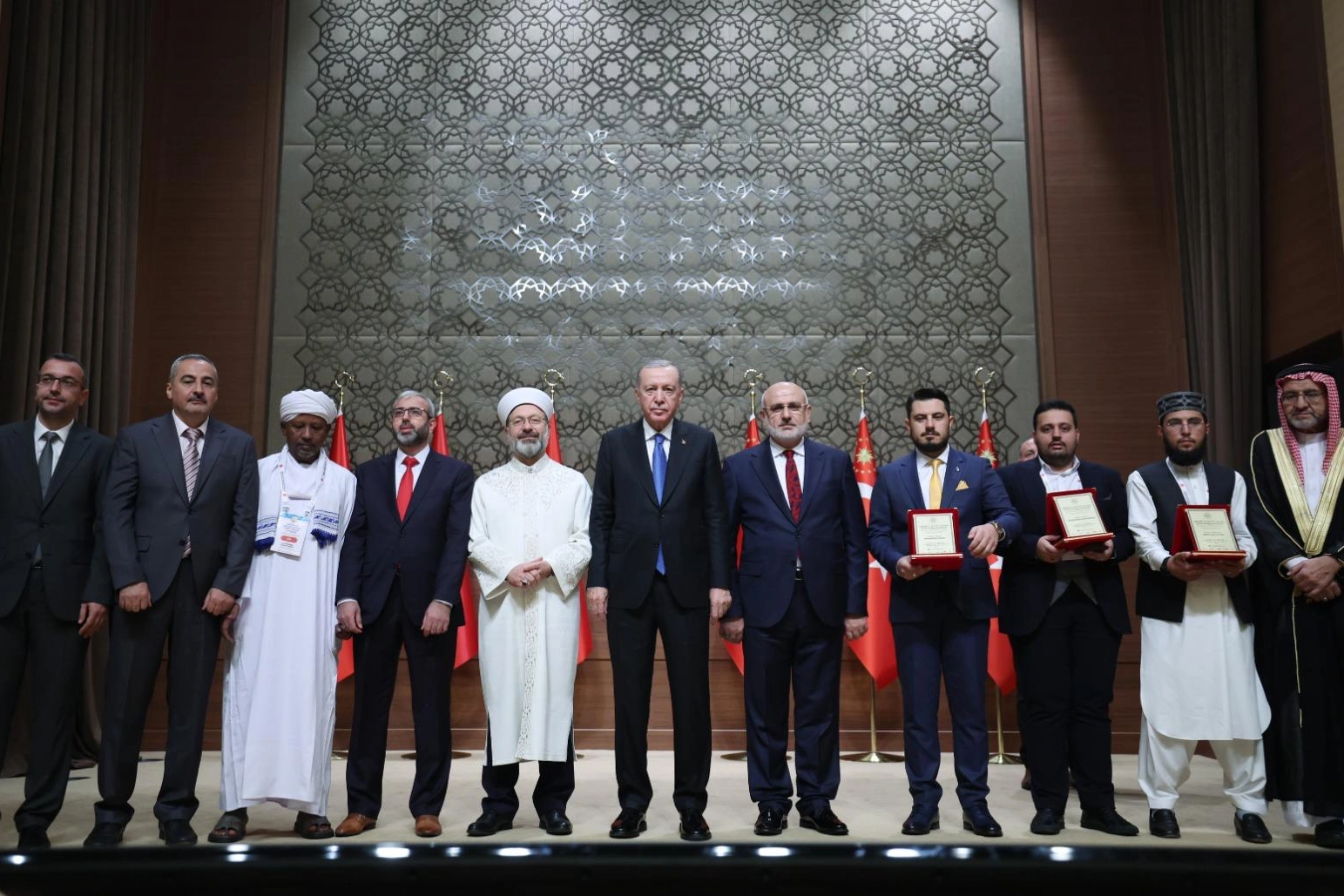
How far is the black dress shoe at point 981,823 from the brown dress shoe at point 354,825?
1988 millimetres

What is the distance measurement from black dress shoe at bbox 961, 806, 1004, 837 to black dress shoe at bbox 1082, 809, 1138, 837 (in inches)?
12.6

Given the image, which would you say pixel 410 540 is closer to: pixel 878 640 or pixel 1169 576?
pixel 1169 576

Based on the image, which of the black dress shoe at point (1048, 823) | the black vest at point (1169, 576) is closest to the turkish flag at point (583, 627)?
the black dress shoe at point (1048, 823)

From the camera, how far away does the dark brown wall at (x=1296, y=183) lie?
5039 mm

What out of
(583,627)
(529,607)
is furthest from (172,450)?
(583,627)

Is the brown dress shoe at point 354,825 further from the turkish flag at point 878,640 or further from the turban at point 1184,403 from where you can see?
the turban at point 1184,403

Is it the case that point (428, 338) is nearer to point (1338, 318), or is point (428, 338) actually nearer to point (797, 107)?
point (797, 107)

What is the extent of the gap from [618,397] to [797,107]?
88.6 inches

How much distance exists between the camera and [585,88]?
690 centimetres

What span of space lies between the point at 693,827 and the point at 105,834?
71.6 inches

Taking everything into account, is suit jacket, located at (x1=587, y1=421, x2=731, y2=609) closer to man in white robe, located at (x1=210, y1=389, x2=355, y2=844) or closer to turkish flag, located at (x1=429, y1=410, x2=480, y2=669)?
man in white robe, located at (x1=210, y1=389, x2=355, y2=844)

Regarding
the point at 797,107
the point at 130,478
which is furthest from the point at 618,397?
the point at 130,478

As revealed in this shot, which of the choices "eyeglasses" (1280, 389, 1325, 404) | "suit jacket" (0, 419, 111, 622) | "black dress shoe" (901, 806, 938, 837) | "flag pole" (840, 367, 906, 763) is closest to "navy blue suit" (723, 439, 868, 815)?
"black dress shoe" (901, 806, 938, 837)

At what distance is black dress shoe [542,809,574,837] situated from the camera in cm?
343
